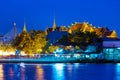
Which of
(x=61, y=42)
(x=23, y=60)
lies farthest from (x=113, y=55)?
(x=23, y=60)

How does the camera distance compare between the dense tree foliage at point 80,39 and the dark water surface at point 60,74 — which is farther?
the dense tree foliage at point 80,39

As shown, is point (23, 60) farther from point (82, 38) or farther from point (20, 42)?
point (82, 38)

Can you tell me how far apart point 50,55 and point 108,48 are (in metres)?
6.66

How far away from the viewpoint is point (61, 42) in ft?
196

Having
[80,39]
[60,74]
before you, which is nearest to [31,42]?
[80,39]

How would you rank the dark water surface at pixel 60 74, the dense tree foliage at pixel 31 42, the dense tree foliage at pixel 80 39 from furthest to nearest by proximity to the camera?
1. the dense tree foliage at pixel 80 39
2. the dense tree foliage at pixel 31 42
3. the dark water surface at pixel 60 74

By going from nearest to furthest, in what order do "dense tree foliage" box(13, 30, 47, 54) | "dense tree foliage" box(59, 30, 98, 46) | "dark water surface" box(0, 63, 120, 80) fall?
1. "dark water surface" box(0, 63, 120, 80)
2. "dense tree foliage" box(13, 30, 47, 54)
3. "dense tree foliage" box(59, 30, 98, 46)

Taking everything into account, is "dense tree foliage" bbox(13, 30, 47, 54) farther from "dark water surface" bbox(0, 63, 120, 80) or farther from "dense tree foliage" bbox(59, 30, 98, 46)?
"dark water surface" bbox(0, 63, 120, 80)

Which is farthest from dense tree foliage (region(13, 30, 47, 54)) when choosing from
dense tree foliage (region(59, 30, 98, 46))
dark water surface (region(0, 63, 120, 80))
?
dark water surface (region(0, 63, 120, 80))

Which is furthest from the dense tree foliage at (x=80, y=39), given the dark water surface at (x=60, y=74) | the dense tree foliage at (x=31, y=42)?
the dark water surface at (x=60, y=74)

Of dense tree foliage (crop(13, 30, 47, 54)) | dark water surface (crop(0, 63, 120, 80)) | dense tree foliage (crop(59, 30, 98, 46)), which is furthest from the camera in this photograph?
dense tree foliage (crop(59, 30, 98, 46))

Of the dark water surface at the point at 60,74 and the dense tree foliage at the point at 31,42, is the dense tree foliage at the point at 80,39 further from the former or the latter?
the dark water surface at the point at 60,74

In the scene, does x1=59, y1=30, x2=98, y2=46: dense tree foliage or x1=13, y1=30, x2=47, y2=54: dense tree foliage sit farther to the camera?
x1=59, y1=30, x2=98, y2=46: dense tree foliage

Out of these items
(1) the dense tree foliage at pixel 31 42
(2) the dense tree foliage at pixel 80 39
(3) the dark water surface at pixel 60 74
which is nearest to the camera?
(3) the dark water surface at pixel 60 74
